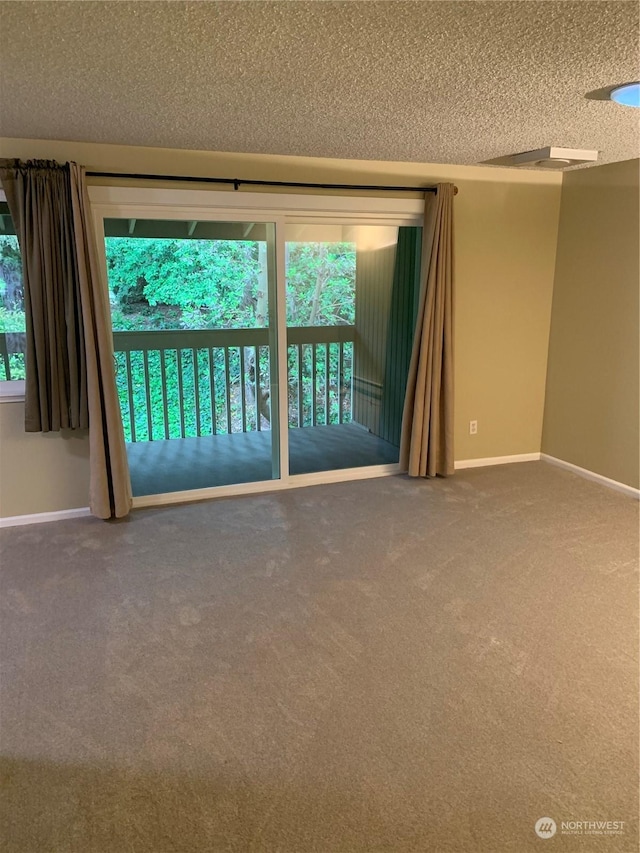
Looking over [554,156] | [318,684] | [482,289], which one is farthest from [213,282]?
[318,684]

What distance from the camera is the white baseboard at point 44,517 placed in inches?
140

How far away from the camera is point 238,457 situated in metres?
4.20

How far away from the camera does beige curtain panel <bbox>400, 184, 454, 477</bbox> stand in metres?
3.94

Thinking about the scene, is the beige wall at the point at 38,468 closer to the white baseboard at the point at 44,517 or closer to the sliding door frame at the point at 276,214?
the white baseboard at the point at 44,517

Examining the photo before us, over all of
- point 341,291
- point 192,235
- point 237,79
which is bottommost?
point 341,291

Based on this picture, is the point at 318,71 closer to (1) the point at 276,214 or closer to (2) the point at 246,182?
(2) the point at 246,182

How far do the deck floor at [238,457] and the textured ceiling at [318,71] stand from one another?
192 centimetres

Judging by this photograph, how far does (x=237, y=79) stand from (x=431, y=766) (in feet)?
8.00

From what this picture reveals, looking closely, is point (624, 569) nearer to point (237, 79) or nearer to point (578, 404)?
point (578, 404)

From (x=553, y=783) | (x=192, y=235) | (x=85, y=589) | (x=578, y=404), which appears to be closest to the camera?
(x=553, y=783)

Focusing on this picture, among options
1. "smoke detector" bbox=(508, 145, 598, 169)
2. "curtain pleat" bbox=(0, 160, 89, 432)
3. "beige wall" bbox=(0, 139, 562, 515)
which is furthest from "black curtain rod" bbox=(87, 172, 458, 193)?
"smoke detector" bbox=(508, 145, 598, 169)

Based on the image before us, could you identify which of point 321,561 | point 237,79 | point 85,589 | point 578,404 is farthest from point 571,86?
point 85,589

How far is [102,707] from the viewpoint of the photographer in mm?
2039

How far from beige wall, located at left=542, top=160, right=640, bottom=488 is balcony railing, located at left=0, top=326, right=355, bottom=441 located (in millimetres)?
1704
